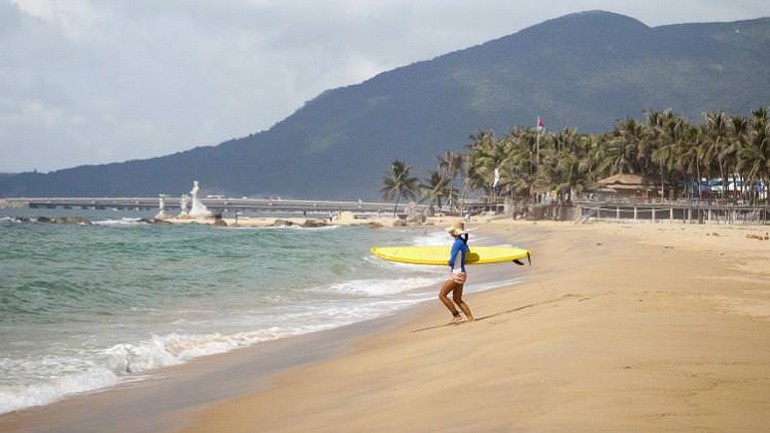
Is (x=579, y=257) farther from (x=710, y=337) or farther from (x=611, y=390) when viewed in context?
(x=611, y=390)

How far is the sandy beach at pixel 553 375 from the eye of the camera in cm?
545

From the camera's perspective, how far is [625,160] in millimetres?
85250

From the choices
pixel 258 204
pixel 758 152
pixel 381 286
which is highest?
pixel 758 152

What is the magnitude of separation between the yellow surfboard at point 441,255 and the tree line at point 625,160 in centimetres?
5434

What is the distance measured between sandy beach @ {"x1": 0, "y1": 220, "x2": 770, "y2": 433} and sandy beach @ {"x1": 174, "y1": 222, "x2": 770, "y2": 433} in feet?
0.06

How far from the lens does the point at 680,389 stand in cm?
594

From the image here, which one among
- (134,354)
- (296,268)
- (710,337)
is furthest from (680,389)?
(296,268)

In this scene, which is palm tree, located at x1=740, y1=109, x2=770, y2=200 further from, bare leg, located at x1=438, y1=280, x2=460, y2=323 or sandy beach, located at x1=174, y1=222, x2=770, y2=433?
bare leg, located at x1=438, y1=280, x2=460, y2=323

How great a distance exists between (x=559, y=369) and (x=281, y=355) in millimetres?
5018

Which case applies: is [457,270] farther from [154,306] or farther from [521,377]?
[154,306]

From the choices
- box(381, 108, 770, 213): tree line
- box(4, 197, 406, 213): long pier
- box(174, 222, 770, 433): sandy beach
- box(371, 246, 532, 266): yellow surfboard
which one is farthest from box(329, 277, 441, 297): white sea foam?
box(4, 197, 406, 213): long pier

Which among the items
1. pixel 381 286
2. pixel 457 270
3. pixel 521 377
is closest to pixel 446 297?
pixel 457 270

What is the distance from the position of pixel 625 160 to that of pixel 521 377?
82007 millimetres

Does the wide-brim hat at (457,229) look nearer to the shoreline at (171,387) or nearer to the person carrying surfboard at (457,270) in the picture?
the person carrying surfboard at (457,270)
